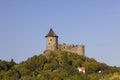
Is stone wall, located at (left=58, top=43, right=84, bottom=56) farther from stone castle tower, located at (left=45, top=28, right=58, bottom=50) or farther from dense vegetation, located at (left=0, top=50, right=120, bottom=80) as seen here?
stone castle tower, located at (left=45, top=28, right=58, bottom=50)


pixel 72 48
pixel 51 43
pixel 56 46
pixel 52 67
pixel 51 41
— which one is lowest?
pixel 52 67

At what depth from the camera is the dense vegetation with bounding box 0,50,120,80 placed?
92.1 m

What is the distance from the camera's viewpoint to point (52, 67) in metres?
96.6

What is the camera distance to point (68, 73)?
9225cm

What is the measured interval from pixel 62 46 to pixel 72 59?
4499mm

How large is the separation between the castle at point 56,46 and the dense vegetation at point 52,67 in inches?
43.2

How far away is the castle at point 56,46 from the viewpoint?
9953 centimetres

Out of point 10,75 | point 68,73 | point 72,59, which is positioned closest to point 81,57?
point 72,59

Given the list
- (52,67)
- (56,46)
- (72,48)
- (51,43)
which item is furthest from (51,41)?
(52,67)

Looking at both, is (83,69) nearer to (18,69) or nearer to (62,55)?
(62,55)

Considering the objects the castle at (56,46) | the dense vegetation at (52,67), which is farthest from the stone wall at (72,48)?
the dense vegetation at (52,67)

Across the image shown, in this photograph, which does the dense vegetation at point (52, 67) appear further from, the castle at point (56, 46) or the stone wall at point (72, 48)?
the stone wall at point (72, 48)

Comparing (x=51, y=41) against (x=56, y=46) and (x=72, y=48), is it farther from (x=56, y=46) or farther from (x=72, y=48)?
(x=72, y=48)

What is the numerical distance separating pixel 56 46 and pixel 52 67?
5.64m
